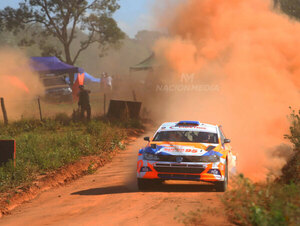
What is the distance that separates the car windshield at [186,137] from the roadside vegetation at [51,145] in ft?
10.9

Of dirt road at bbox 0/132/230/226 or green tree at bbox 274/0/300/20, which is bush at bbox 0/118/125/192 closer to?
dirt road at bbox 0/132/230/226

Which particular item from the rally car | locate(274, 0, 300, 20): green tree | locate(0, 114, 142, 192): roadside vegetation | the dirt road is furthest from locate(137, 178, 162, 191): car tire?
locate(274, 0, 300, 20): green tree

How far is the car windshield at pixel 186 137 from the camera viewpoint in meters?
11.8

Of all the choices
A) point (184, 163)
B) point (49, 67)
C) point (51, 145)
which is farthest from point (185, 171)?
point (49, 67)

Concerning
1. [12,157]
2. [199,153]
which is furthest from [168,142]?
[12,157]

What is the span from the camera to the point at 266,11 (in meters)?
32.4

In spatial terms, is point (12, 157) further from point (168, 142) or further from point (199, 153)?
point (199, 153)

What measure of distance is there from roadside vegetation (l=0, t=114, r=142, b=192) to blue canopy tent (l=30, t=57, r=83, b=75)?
1705 cm

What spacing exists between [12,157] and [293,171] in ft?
22.4

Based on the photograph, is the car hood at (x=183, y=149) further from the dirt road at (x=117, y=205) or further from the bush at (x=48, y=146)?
the bush at (x=48, y=146)

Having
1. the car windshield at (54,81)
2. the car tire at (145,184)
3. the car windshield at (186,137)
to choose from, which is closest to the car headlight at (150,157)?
the car tire at (145,184)

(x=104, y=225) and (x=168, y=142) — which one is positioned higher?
(x=168, y=142)

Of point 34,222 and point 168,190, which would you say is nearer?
point 34,222

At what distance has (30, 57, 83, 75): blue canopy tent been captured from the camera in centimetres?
4183
